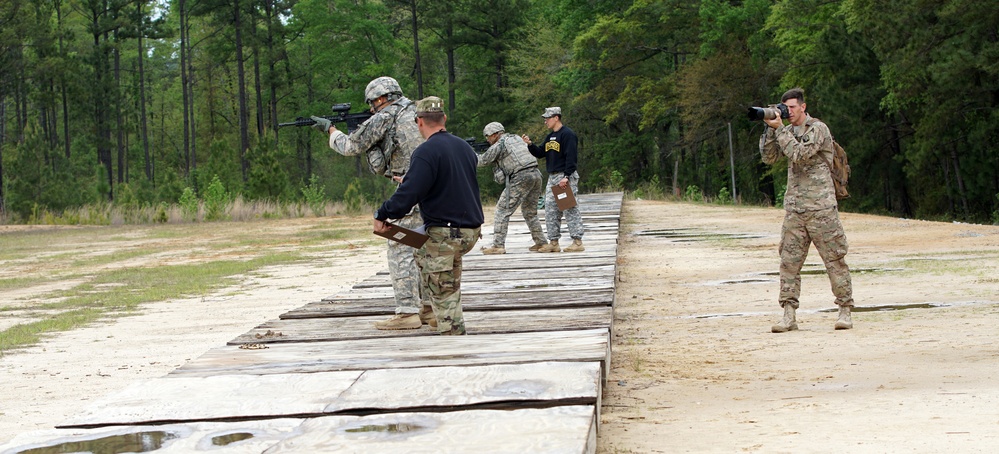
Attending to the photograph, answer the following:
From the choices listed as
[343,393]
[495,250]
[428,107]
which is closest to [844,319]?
[428,107]

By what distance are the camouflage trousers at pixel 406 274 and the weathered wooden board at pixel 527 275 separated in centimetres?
275

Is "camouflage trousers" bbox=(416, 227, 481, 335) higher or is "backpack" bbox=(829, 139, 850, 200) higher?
"backpack" bbox=(829, 139, 850, 200)

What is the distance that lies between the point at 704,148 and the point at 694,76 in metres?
11.6

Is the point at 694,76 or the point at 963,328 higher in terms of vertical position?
the point at 694,76

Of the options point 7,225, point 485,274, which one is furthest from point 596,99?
point 485,274

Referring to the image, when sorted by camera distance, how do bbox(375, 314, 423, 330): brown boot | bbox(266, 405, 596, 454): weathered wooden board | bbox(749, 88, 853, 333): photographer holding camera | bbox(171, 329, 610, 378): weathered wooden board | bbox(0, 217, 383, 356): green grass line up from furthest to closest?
bbox(0, 217, 383, 356): green grass
bbox(749, 88, 853, 333): photographer holding camera
bbox(375, 314, 423, 330): brown boot
bbox(171, 329, 610, 378): weathered wooden board
bbox(266, 405, 596, 454): weathered wooden board

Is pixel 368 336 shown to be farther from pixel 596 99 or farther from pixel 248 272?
pixel 596 99

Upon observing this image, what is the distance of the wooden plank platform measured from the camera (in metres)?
4.68

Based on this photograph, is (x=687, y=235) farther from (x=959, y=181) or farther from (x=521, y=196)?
(x=959, y=181)

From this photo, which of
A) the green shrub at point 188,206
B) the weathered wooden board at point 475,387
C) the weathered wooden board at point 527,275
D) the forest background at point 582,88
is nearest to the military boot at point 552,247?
the weathered wooden board at point 527,275

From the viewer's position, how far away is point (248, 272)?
17.8 metres

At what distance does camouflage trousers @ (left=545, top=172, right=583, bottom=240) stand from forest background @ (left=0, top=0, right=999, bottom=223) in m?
20.2

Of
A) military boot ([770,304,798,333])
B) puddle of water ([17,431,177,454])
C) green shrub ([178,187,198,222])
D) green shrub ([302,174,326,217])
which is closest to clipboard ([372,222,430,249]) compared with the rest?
puddle of water ([17,431,177,454])

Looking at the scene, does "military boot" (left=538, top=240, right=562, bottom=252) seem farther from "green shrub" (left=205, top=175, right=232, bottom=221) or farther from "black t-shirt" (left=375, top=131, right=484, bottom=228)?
"green shrub" (left=205, top=175, right=232, bottom=221)
